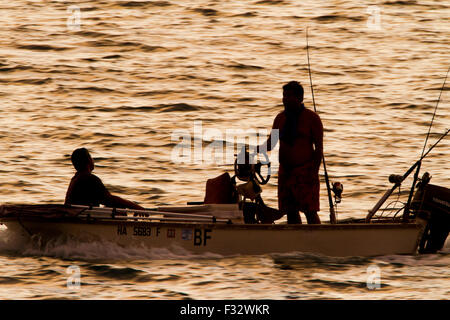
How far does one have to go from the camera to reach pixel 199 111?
20.5 metres

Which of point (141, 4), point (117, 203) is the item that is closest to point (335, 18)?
point (141, 4)

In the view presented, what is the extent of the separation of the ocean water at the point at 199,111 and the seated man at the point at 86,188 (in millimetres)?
491

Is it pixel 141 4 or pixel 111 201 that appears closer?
pixel 111 201

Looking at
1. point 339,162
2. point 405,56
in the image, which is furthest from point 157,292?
point 405,56

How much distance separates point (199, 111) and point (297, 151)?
34.5ft

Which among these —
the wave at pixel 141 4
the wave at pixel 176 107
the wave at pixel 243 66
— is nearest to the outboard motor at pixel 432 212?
the wave at pixel 176 107

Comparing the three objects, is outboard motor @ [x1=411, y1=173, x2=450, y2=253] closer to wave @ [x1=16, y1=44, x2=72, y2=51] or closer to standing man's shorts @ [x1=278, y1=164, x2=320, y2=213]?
standing man's shorts @ [x1=278, y1=164, x2=320, y2=213]

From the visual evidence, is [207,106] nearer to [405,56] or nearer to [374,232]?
[405,56]

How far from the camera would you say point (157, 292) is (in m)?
9.30

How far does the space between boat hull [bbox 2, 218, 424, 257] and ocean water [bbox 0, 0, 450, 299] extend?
0.40ft

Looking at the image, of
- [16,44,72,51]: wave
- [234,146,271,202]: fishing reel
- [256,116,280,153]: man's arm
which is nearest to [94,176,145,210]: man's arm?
[234,146,271,202]: fishing reel

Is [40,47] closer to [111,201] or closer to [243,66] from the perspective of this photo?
[243,66]

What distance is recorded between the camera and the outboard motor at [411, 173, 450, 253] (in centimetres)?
1044

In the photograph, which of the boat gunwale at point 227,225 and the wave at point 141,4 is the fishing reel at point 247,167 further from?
the wave at point 141,4
